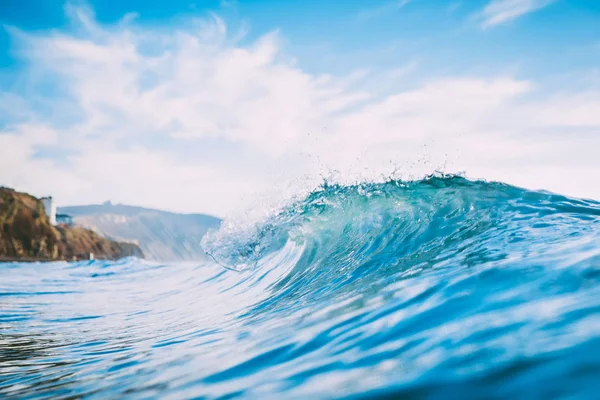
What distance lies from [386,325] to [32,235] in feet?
167

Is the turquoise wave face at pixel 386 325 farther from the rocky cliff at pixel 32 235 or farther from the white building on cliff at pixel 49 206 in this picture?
the white building on cliff at pixel 49 206

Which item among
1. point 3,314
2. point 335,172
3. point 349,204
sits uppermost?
point 335,172

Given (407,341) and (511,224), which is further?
(511,224)

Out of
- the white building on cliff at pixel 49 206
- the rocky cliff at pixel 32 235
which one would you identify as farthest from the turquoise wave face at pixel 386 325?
the white building on cliff at pixel 49 206

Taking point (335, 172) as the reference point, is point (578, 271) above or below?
below

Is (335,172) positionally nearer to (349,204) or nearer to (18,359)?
(349,204)

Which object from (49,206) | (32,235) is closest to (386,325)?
(32,235)

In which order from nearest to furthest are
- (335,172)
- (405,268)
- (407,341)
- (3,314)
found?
1. (407,341)
2. (405,268)
3. (3,314)
4. (335,172)

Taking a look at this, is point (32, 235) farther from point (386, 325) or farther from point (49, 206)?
point (386, 325)

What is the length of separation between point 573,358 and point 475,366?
0.30 meters

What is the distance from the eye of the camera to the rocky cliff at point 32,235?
43375 mm

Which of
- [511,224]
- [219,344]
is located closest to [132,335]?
[219,344]

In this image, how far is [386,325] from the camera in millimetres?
2279

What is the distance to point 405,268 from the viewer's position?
3.63m
